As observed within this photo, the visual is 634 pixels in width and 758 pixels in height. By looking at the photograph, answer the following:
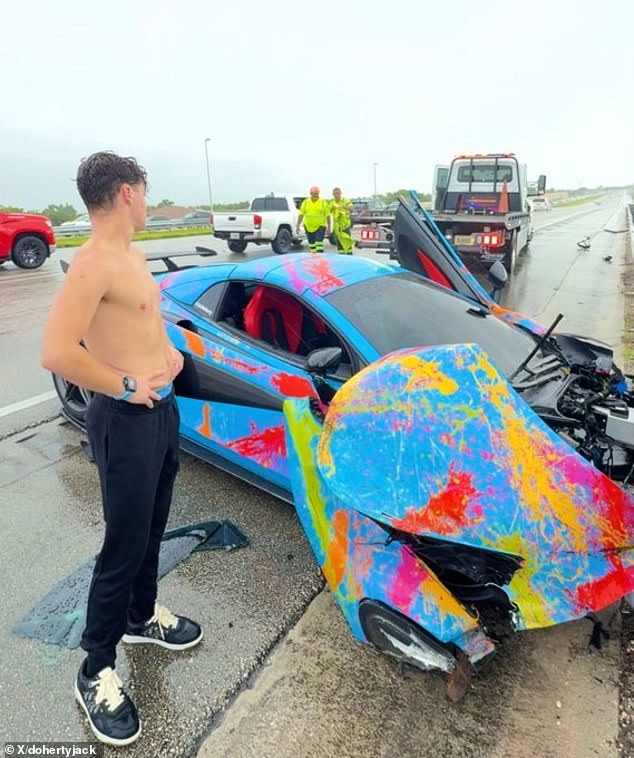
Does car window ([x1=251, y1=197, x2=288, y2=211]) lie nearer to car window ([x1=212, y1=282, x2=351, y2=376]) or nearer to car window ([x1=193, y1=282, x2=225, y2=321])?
car window ([x1=193, y1=282, x2=225, y2=321])

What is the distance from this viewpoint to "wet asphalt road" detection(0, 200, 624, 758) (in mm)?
1879

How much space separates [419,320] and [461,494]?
4.58 feet

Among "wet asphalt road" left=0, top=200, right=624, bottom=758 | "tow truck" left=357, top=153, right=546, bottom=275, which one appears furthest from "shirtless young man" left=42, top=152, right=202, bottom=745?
"tow truck" left=357, top=153, right=546, bottom=275

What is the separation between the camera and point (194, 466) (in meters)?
3.67

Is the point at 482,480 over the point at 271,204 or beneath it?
beneath

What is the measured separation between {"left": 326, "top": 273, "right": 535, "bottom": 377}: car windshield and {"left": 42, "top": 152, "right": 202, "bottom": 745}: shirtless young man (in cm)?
119

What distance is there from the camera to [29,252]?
12.5 meters

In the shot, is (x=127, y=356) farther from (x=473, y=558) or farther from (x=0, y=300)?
(x=0, y=300)

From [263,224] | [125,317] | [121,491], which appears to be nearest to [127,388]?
[125,317]

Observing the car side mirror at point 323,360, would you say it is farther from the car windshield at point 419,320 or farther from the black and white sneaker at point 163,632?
the black and white sneaker at point 163,632

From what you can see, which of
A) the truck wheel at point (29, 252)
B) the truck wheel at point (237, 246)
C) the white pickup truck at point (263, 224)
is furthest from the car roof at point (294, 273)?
the truck wheel at point (237, 246)

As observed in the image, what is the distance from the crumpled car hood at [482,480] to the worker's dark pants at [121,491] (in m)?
0.56

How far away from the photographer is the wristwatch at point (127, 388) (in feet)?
5.49

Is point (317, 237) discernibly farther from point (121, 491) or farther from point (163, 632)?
point (121, 491)
